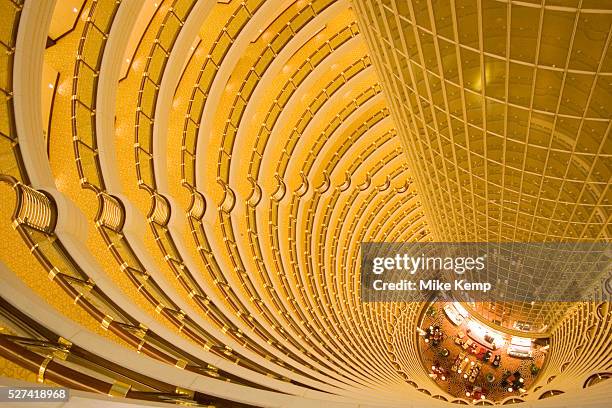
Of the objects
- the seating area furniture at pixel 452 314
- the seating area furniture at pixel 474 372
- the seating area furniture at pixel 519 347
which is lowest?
the seating area furniture at pixel 474 372

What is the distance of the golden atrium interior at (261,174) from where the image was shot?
8133mm

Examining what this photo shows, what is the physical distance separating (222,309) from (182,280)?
4.65 ft

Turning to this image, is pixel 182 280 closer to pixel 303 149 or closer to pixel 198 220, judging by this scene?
pixel 198 220

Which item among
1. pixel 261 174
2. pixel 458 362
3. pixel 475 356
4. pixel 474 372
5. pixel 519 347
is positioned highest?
pixel 519 347

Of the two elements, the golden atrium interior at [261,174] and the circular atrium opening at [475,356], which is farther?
the circular atrium opening at [475,356]

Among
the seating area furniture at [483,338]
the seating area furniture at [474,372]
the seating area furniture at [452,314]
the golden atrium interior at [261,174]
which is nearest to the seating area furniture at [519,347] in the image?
the seating area furniture at [483,338]

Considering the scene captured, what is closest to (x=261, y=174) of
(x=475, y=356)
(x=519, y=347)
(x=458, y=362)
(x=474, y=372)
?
(x=458, y=362)

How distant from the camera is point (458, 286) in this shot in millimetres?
31438

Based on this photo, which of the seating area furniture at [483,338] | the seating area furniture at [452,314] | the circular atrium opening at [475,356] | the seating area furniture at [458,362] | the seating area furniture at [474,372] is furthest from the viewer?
the seating area furniture at [452,314]

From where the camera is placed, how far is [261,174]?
826 inches

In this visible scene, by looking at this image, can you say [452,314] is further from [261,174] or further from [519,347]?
[261,174]

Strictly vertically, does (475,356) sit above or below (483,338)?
below

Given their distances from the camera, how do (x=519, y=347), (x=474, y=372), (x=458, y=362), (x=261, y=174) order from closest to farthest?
(x=261, y=174) → (x=474, y=372) → (x=458, y=362) → (x=519, y=347)

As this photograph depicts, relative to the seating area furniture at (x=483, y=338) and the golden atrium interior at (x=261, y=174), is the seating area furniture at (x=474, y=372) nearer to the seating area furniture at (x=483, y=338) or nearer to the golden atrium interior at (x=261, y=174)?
the golden atrium interior at (x=261, y=174)
